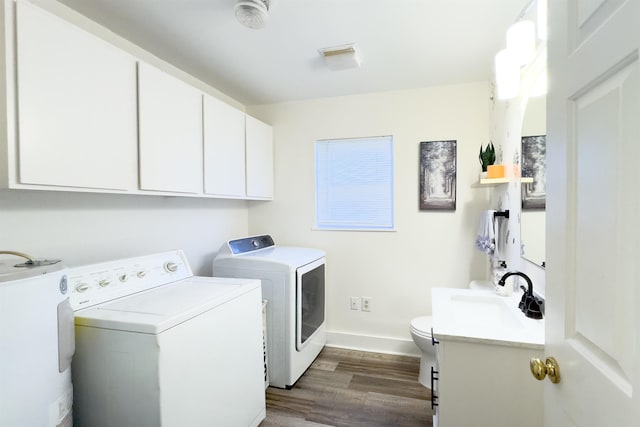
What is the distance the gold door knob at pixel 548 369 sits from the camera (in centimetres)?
77

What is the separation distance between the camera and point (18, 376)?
95cm

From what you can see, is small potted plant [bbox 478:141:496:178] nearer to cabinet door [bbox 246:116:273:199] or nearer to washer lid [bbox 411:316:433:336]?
washer lid [bbox 411:316:433:336]

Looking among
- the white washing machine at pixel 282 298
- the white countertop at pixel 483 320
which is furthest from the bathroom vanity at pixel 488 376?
the white washing machine at pixel 282 298

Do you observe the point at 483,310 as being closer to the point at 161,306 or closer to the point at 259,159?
the point at 161,306

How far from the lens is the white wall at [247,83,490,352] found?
101 inches

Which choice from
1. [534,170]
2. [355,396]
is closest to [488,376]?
[534,170]

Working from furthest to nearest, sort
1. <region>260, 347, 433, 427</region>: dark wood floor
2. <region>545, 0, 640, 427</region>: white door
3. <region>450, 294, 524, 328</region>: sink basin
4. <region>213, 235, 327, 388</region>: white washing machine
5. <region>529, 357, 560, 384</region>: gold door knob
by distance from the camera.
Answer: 1. <region>213, 235, 327, 388</region>: white washing machine
2. <region>260, 347, 433, 427</region>: dark wood floor
3. <region>450, 294, 524, 328</region>: sink basin
4. <region>529, 357, 560, 384</region>: gold door knob
5. <region>545, 0, 640, 427</region>: white door

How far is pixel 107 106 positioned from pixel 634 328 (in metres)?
1.89

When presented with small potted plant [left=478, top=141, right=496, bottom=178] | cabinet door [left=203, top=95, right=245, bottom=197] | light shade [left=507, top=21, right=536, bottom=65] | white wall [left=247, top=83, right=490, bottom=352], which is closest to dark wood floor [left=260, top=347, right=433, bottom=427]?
white wall [left=247, top=83, right=490, bottom=352]

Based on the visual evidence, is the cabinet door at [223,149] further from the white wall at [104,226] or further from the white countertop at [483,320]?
the white countertop at [483,320]

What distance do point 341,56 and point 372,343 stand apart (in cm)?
240

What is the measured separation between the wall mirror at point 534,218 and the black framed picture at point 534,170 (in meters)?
0.03

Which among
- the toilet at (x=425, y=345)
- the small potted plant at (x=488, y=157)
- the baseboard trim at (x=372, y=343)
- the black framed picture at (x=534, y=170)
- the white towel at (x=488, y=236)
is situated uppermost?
the small potted plant at (x=488, y=157)

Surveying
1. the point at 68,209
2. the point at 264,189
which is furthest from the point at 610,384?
the point at 264,189
